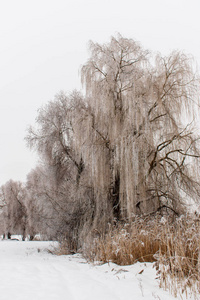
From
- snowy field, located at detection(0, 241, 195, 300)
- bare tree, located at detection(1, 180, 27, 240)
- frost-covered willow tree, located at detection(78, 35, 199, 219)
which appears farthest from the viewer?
bare tree, located at detection(1, 180, 27, 240)

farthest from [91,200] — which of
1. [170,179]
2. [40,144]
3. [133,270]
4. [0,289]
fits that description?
[0,289]

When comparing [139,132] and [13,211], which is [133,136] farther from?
[13,211]

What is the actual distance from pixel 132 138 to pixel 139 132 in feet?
1.17

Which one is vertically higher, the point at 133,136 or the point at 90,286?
the point at 133,136

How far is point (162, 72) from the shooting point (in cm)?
757

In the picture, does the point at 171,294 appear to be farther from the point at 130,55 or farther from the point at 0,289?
the point at 130,55

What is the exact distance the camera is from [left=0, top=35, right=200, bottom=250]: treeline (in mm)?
6957

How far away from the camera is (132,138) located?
22.6 feet

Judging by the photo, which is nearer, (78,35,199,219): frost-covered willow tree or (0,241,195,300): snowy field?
(0,241,195,300): snowy field

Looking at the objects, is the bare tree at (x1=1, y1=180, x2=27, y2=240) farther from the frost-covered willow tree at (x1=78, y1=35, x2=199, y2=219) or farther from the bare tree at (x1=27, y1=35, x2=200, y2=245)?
the frost-covered willow tree at (x1=78, y1=35, x2=199, y2=219)

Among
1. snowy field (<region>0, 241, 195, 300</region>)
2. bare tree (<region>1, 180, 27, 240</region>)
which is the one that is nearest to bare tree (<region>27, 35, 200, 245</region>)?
snowy field (<region>0, 241, 195, 300</region>)

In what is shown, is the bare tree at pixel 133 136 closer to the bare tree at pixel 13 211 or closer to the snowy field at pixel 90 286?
the snowy field at pixel 90 286

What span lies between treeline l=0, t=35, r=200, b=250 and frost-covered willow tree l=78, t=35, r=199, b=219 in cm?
3

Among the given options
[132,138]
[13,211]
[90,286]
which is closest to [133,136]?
[132,138]
